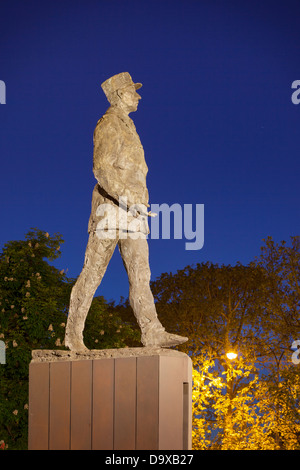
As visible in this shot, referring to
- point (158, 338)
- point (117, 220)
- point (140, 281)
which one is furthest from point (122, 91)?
point (158, 338)

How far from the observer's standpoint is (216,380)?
2059cm

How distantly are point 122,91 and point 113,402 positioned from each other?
11.1 ft

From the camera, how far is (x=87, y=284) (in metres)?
7.56

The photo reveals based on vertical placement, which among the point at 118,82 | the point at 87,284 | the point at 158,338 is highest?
the point at 118,82

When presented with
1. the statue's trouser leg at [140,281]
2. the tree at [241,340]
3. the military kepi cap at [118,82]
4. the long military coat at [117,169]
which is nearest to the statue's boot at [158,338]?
the statue's trouser leg at [140,281]

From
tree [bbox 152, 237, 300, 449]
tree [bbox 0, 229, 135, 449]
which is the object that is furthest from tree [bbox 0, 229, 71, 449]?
tree [bbox 152, 237, 300, 449]

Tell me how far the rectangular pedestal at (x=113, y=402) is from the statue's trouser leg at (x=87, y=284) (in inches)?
12.2

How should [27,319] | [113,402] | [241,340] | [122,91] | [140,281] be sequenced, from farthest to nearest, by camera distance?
1. [241,340]
2. [27,319]
3. [122,91]
4. [140,281]
5. [113,402]

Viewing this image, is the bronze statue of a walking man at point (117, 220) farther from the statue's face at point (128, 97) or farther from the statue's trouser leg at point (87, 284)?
the statue's face at point (128, 97)

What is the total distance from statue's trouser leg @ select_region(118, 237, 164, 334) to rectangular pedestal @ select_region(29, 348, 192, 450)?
50 cm

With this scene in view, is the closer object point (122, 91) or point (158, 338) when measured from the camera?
point (158, 338)

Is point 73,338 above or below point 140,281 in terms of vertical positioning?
below

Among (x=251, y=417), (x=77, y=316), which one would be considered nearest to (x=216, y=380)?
(x=251, y=417)

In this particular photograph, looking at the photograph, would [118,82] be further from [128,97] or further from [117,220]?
[117,220]
